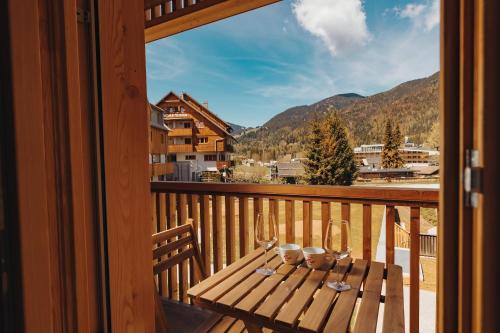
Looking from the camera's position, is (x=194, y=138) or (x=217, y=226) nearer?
(x=217, y=226)

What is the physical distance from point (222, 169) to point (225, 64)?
6.27 m

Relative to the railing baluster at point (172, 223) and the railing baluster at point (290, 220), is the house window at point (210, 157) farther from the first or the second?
the railing baluster at point (290, 220)

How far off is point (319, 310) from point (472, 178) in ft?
2.48

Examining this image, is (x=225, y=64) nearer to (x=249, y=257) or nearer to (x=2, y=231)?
(x=249, y=257)

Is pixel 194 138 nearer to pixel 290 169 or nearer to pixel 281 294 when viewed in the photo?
pixel 290 169

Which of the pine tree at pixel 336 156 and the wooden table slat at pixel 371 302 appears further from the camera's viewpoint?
the pine tree at pixel 336 156

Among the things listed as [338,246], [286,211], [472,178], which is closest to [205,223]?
[286,211]

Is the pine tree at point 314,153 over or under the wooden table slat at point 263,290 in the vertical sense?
over

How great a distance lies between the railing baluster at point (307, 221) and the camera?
2.17 meters

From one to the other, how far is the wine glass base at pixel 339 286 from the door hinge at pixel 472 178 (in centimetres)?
81

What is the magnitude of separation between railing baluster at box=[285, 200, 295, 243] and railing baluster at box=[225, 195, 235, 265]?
0.46 metres

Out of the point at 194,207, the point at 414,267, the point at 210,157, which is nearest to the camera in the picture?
the point at 414,267

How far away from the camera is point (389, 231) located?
76.0 inches

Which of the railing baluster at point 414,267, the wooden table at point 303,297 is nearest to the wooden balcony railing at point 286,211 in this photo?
the railing baluster at point 414,267
